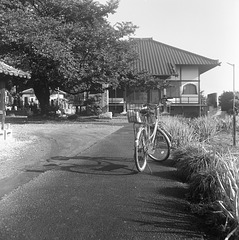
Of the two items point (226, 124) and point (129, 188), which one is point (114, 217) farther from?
point (226, 124)

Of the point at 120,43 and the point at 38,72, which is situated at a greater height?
the point at 120,43

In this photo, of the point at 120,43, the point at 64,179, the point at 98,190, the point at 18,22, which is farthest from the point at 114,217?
the point at 120,43

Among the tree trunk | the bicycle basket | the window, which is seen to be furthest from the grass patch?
the window

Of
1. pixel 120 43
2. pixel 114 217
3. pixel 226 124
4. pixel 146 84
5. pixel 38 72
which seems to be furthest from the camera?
pixel 146 84

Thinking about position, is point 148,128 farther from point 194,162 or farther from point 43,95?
point 43,95

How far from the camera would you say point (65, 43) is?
62.0 feet

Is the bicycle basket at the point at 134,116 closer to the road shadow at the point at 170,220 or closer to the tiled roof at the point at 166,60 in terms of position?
the road shadow at the point at 170,220

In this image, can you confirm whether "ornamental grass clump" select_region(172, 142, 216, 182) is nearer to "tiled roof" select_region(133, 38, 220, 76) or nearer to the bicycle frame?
the bicycle frame

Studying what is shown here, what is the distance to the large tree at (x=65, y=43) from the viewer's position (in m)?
17.2

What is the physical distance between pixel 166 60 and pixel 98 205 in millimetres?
30236

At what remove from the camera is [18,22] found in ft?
57.6

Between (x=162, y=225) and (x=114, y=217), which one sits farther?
(x=114, y=217)

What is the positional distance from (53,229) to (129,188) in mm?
1815

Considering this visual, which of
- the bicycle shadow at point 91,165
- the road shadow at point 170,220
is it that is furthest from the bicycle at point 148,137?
the road shadow at point 170,220
